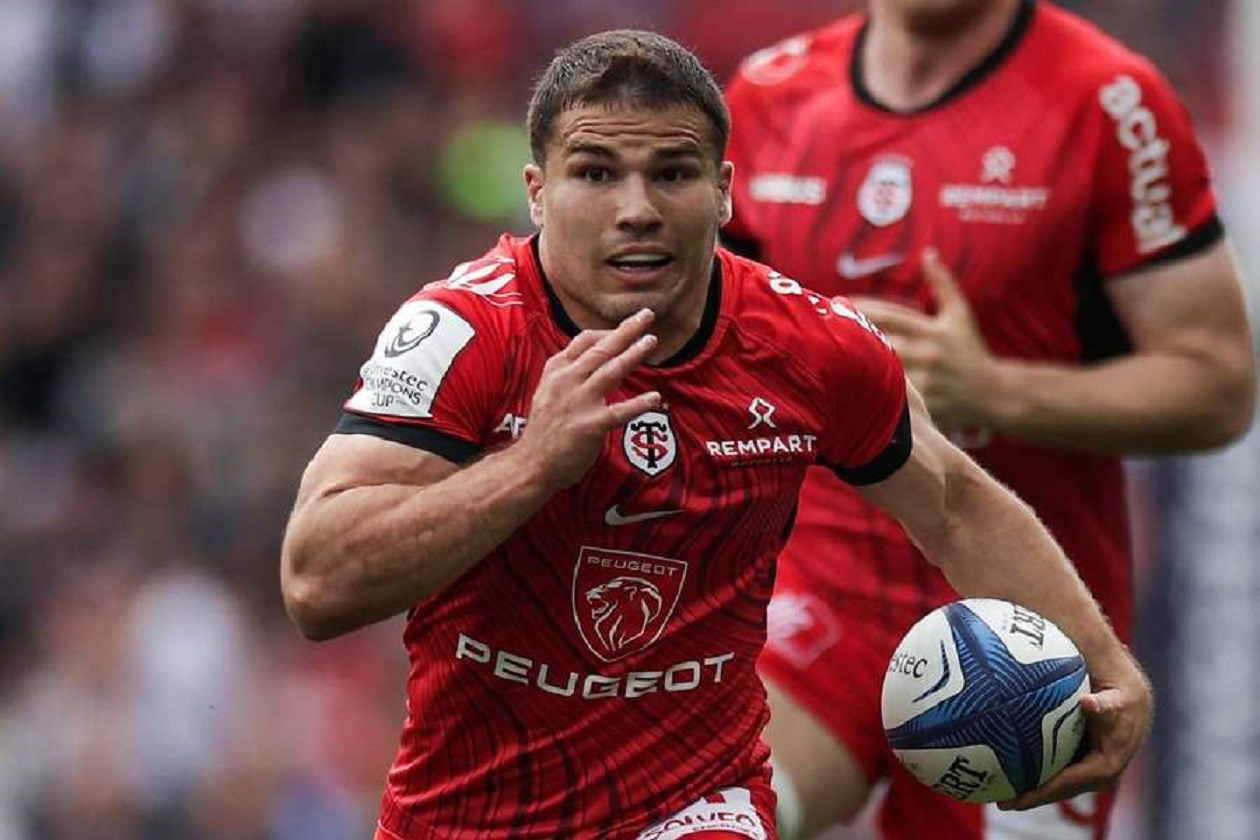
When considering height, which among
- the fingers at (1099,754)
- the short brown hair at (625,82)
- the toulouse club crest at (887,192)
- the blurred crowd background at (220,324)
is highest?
the short brown hair at (625,82)

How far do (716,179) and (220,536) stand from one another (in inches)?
326

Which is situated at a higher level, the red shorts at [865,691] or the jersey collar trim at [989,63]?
the jersey collar trim at [989,63]

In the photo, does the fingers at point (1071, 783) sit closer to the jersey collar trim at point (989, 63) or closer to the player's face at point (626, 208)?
the player's face at point (626, 208)

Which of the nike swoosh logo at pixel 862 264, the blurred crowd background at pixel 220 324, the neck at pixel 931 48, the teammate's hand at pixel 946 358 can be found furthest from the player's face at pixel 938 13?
the blurred crowd background at pixel 220 324

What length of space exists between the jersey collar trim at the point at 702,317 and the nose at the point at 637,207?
25 centimetres

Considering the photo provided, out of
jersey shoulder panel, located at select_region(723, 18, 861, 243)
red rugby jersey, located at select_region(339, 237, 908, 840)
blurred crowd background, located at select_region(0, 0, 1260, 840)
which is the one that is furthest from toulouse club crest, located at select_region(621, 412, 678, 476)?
blurred crowd background, located at select_region(0, 0, 1260, 840)

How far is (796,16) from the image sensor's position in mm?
16219

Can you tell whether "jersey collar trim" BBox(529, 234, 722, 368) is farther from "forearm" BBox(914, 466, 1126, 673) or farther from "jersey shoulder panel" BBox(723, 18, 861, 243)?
"jersey shoulder panel" BBox(723, 18, 861, 243)

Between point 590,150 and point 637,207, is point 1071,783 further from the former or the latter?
point 590,150

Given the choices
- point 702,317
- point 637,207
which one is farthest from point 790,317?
point 637,207

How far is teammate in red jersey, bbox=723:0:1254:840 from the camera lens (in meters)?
6.93

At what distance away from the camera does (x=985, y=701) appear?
5.45 meters

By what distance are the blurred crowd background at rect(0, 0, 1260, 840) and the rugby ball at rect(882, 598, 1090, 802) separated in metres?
5.17

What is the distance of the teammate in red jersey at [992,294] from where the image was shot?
6934 millimetres
